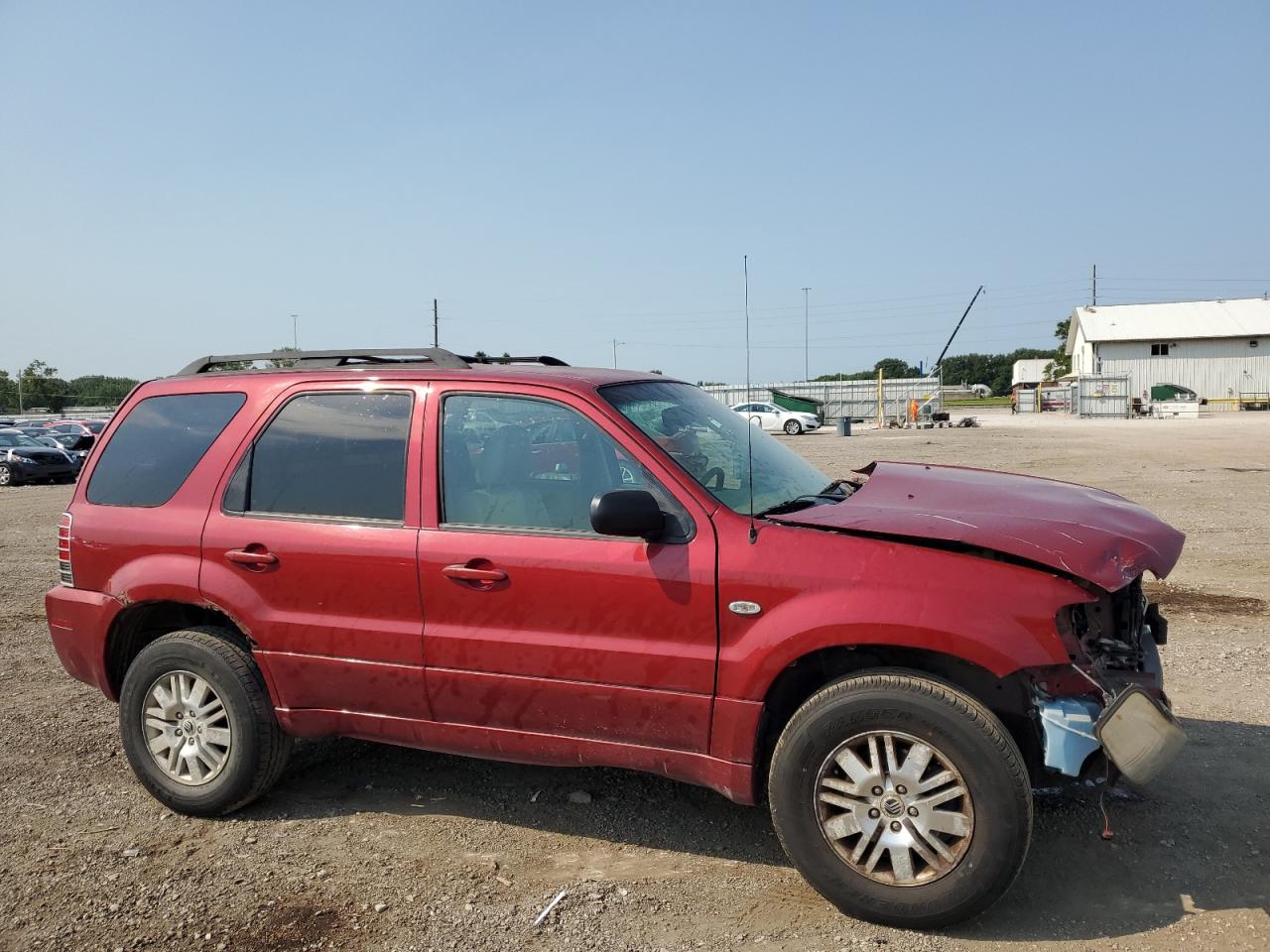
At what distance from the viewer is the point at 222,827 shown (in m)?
4.20

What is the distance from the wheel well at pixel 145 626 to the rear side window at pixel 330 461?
1.88 ft

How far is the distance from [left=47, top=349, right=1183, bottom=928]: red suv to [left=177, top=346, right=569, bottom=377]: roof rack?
0.15ft

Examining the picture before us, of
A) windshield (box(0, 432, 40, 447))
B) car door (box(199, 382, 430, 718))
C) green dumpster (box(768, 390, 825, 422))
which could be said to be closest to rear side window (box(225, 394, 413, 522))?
car door (box(199, 382, 430, 718))

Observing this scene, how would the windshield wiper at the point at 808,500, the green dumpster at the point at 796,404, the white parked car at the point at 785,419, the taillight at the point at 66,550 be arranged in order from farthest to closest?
the green dumpster at the point at 796,404
the white parked car at the point at 785,419
the taillight at the point at 66,550
the windshield wiper at the point at 808,500

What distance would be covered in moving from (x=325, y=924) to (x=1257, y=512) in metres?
12.0

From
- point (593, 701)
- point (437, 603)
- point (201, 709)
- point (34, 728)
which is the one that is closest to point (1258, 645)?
point (593, 701)

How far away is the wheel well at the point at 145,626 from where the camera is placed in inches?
173

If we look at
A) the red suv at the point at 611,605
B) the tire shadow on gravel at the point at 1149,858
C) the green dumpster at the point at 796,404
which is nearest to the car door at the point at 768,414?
the green dumpster at the point at 796,404

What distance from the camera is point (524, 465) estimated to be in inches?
153

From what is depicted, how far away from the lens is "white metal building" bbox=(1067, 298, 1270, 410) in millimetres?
55500

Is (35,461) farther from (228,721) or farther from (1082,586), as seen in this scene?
(1082,586)

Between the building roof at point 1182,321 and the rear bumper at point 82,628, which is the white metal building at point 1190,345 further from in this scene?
the rear bumper at point 82,628

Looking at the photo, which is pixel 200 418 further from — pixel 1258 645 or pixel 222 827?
pixel 1258 645

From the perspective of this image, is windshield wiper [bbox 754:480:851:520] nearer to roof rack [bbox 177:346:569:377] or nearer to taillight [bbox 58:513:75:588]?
roof rack [bbox 177:346:569:377]
